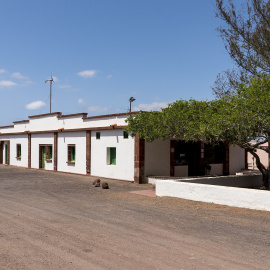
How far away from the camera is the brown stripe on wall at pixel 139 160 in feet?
66.0

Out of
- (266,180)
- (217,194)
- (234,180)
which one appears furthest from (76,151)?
(217,194)

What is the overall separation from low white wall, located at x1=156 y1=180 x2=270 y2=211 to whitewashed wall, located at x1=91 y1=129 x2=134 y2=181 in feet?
22.4

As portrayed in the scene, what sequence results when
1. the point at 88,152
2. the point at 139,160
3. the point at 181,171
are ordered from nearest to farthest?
the point at 139,160
the point at 181,171
the point at 88,152

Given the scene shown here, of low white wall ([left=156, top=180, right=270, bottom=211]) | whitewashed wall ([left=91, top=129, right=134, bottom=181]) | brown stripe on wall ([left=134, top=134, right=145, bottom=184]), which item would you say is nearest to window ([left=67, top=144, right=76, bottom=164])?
whitewashed wall ([left=91, top=129, right=134, bottom=181])

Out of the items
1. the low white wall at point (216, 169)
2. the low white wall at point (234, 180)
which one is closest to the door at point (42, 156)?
the low white wall at point (216, 169)

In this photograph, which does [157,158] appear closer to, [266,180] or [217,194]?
[266,180]

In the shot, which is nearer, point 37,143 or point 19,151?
point 37,143

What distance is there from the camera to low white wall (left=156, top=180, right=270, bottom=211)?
11201 mm

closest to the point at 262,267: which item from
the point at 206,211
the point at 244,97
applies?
the point at 206,211

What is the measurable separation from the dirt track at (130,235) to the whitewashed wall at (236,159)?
14.9m

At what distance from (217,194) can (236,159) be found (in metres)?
15.8

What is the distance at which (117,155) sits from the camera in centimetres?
2211

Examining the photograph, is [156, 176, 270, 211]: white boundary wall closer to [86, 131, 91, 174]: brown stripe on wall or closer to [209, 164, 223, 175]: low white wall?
[86, 131, 91, 174]: brown stripe on wall

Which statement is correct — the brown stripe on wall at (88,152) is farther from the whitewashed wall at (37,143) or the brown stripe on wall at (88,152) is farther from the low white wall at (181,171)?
the low white wall at (181,171)
